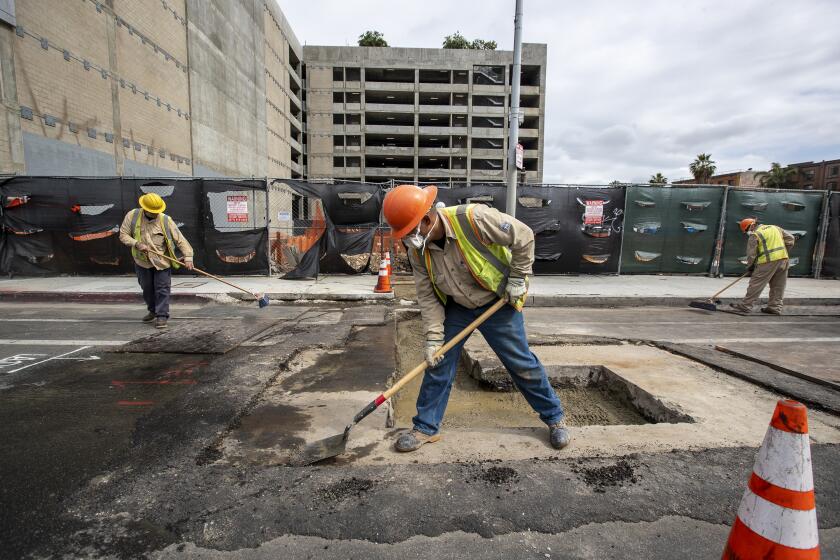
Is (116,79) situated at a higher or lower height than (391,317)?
higher

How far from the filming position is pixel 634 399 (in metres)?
3.87

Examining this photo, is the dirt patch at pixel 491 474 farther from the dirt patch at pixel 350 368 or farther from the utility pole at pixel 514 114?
the utility pole at pixel 514 114

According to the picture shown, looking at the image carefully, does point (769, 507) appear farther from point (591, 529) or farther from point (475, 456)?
point (475, 456)

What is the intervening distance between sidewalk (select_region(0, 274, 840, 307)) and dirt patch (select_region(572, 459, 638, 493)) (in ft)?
20.6

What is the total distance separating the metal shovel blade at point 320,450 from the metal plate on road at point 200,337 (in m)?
2.67

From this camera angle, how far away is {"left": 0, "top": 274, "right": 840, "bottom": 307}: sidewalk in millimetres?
8617

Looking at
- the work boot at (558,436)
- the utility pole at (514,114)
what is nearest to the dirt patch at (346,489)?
the work boot at (558,436)

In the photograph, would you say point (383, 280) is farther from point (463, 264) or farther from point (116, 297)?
point (463, 264)

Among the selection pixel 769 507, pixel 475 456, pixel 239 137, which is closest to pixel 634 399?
pixel 475 456

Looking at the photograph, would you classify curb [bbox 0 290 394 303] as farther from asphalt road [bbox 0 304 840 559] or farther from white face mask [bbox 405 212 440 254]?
white face mask [bbox 405 212 440 254]

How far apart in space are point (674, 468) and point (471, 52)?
182 ft

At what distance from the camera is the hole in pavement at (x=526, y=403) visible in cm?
361

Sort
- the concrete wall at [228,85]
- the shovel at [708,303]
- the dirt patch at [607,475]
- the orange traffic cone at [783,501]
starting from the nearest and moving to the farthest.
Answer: the orange traffic cone at [783,501] < the dirt patch at [607,475] < the shovel at [708,303] < the concrete wall at [228,85]

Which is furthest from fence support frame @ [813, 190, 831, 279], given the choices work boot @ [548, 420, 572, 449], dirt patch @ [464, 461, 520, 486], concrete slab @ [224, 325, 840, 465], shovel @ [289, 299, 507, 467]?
dirt patch @ [464, 461, 520, 486]
